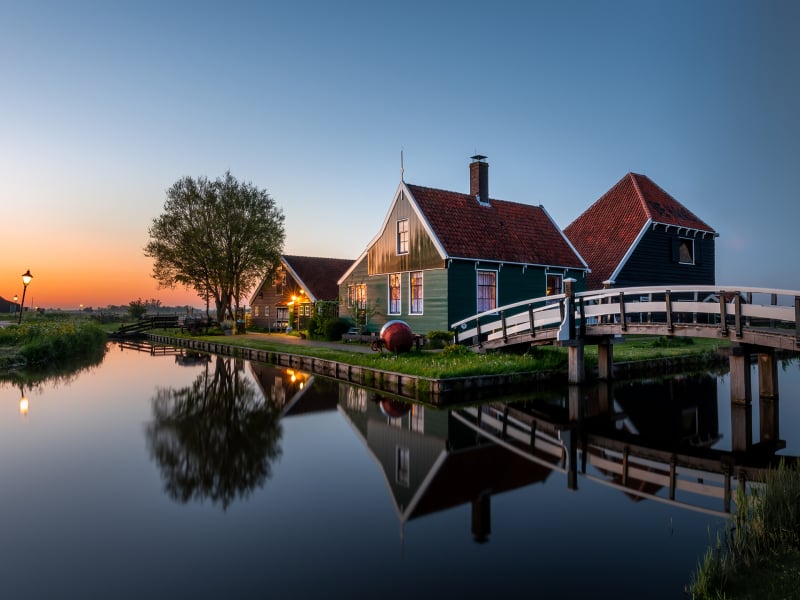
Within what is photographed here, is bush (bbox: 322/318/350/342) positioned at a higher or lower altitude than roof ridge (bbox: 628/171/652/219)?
lower

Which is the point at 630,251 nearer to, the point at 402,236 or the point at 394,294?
the point at 402,236

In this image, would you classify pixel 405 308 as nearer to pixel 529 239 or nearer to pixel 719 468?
pixel 529 239

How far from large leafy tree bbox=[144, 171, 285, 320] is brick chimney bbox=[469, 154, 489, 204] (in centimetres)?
2126

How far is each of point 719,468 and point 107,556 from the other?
30.2 feet

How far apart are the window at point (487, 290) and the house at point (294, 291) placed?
16.0 m

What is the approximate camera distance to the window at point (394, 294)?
25578 mm

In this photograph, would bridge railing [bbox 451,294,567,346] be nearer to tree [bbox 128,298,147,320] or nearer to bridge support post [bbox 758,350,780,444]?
bridge support post [bbox 758,350,780,444]

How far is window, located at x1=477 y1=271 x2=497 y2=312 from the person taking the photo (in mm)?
23625

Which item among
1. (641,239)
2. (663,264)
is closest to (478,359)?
(641,239)

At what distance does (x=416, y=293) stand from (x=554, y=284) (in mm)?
7401

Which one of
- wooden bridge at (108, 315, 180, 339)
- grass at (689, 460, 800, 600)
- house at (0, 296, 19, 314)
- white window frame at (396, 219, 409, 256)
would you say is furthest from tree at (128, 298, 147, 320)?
grass at (689, 460, 800, 600)

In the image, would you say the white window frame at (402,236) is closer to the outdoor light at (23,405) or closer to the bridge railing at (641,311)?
the bridge railing at (641,311)

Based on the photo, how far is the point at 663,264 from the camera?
2962 centimetres

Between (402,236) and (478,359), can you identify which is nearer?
(478,359)
